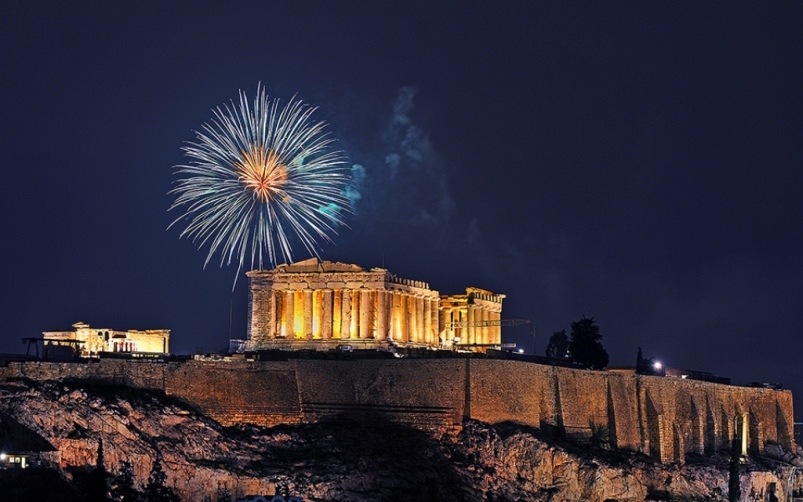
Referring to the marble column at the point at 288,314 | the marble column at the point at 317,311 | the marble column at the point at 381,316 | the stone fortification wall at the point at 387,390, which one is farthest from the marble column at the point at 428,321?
the stone fortification wall at the point at 387,390

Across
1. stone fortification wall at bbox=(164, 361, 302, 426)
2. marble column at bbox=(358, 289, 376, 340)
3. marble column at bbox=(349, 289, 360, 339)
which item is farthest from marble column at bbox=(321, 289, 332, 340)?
stone fortification wall at bbox=(164, 361, 302, 426)

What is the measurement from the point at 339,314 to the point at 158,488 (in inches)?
1271

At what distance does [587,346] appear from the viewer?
127875mm

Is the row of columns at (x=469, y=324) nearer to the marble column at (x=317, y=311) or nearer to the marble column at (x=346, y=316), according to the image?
the marble column at (x=346, y=316)

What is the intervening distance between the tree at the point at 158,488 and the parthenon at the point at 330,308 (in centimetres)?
2901

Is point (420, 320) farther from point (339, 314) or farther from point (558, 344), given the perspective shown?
point (558, 344)

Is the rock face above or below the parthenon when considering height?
below

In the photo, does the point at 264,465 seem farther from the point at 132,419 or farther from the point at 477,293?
the point at 477,293

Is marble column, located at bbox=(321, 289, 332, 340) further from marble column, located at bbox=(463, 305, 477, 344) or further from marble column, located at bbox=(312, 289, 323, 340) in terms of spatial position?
marble column, located at bbox=(463, 305, 477, 344)

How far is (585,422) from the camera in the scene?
107 m

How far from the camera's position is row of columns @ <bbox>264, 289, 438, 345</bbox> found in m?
117

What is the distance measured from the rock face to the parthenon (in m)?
19.3

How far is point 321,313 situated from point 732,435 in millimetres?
31926

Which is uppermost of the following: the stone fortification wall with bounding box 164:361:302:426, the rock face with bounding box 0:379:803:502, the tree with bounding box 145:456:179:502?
the stone fortification wall with bounding box 164:361:302:426
